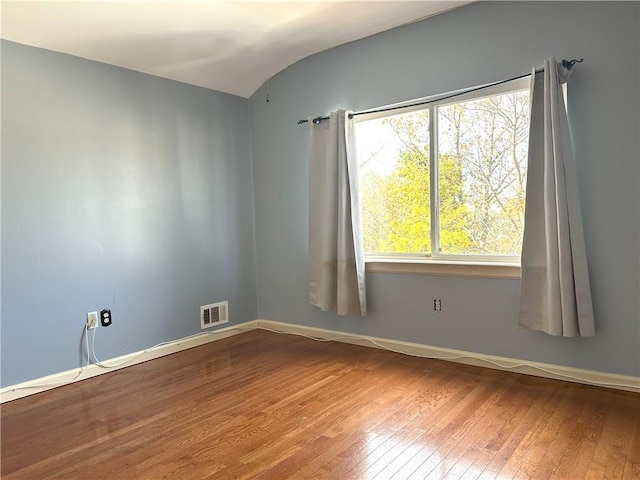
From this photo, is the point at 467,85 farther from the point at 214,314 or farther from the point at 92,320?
the point at 92,320

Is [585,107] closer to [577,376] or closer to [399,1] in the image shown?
[399,1]

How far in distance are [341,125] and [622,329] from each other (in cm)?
227

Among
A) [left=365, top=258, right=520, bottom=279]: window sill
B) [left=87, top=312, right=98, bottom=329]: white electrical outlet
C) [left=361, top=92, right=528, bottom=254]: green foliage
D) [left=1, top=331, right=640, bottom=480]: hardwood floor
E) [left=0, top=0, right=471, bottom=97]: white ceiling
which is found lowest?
[left=1, top=331, right=640, bottom=480]: hardwood floor

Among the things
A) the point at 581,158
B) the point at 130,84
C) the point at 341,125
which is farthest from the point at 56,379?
the point at 581,158

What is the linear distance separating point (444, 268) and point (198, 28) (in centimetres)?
228

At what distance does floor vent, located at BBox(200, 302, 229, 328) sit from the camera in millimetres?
3953

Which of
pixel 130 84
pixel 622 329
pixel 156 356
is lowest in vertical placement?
pixel 156 356

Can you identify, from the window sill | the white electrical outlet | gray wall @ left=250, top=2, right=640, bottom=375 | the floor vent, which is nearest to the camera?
gray wall @ left=250, top=2, right=640, bottom=375

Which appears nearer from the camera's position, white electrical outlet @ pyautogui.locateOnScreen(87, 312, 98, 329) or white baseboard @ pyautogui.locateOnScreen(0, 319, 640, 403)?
white baseboard @ pyautogui.locateOnScreen(0, 319, 640, 403)

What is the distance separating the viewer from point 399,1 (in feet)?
9.77

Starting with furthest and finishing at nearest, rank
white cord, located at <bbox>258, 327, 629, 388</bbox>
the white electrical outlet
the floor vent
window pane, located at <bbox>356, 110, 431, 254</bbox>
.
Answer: the floor vent
window pane, located at <bbox>356, 110, 431, 254</bbox>
the white electrical outlet
white cord, located at <bbox>258, 327, 629, 388</bbox>

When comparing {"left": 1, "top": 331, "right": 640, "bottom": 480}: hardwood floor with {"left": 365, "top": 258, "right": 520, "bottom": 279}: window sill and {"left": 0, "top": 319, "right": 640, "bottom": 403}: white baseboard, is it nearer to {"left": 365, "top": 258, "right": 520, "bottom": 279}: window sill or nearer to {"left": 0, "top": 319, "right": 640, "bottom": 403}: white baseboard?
{"left": 0, "top": 319, "right": 640, "bottom": 403}: white baseboard

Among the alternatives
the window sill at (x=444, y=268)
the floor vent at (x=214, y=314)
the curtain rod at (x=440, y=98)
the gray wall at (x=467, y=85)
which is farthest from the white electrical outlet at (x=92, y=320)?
the curtain rod at (x=440, y=98)

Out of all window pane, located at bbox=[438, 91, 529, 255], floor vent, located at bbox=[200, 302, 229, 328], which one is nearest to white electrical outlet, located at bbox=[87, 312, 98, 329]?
floor vent, located at bbox=[200, 302, 229, 328]
